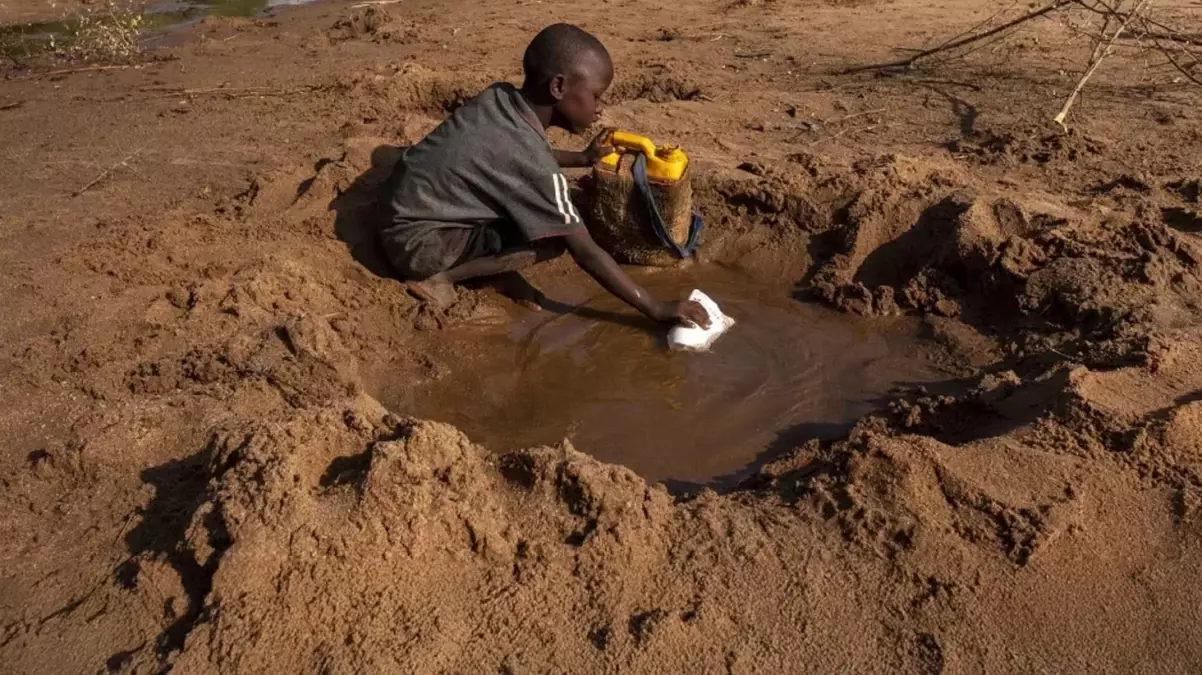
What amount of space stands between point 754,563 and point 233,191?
3.27 metres

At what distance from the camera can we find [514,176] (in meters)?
3.22

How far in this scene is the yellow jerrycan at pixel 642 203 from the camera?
3582 millimetres

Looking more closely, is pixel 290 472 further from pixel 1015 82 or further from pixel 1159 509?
pixel 1015 82

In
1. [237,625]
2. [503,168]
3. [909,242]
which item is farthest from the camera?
[909,242]

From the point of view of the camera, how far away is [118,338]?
2.91 metres

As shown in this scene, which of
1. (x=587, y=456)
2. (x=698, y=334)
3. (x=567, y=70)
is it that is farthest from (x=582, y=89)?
(x=587, y=456)

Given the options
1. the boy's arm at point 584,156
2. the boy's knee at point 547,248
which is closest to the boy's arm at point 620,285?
the boy's knee at point 547,248

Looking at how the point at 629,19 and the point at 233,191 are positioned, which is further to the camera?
the point at 629,19

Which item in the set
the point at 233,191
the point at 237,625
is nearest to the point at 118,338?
the point at 233,191

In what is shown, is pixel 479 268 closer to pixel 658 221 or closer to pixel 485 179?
pixel 485 179

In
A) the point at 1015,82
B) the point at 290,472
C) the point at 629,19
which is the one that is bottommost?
the point at 629,19

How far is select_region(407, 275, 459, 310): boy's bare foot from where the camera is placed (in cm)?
356

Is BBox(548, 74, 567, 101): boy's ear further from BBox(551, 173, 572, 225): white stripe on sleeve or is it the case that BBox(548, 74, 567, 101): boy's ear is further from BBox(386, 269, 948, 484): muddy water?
BBox(386, 269, 948, 484): muddy water

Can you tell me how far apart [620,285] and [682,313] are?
0.26 meters
